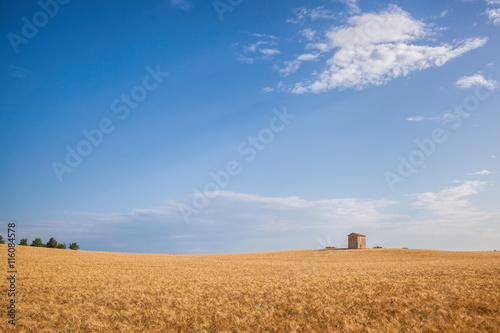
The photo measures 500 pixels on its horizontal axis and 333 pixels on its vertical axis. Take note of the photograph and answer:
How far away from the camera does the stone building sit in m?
79.2

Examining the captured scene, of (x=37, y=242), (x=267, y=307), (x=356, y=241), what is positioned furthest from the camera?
(x=356, y=241)

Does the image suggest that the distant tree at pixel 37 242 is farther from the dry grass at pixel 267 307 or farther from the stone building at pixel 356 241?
the stone building at pixel 356 241

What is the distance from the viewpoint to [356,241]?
79438mm

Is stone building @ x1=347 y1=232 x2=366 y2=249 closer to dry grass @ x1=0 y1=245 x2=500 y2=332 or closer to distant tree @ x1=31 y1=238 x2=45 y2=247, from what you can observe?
dry grass @ x1=0 y1=245 x2=500 y2=332

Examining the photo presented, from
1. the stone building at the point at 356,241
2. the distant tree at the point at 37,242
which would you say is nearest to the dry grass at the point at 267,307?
the stone building at the point at 356,241

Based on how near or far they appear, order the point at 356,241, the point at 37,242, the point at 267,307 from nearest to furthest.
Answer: the point at 267,307 < the point at 37,242 < the point at 356,241

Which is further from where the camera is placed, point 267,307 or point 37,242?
point 37,242

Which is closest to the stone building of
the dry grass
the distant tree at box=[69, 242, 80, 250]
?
the dry grass

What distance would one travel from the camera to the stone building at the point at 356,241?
79.2 metres

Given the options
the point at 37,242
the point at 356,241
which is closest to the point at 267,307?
the point at 356,241

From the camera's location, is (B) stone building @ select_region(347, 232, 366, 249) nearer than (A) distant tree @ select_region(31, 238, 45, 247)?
No

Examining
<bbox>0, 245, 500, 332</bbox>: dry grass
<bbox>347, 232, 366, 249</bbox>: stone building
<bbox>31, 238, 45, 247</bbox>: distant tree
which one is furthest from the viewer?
<bbox>347, 232, 366, 249</bbox>: stone building

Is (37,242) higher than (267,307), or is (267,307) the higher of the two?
(267,307)

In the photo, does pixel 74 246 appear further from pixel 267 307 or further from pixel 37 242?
pixel 267 307
